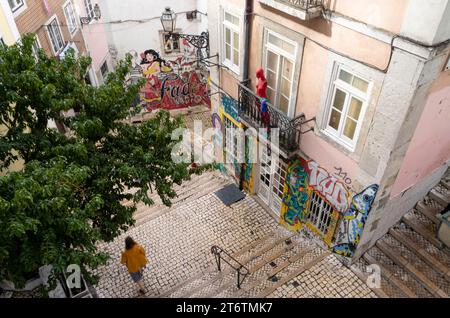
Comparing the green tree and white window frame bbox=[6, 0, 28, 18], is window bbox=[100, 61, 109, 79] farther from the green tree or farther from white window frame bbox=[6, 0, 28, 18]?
the green tree

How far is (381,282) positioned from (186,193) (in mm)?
7207

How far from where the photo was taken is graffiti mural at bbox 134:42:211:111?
742 inches

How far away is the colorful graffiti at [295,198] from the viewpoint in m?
10.7

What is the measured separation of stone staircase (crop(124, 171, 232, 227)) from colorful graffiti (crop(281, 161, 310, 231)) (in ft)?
10.3

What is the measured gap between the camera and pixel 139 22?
58.6 feet

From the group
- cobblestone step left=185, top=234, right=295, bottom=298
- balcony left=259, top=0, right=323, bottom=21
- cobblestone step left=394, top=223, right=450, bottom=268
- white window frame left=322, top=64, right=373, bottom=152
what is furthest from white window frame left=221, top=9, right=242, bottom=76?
cobblestone step left=394, top=223, right=450, bottom=268

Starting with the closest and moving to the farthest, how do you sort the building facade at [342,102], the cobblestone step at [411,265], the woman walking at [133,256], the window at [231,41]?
the building facade at [342,102] < the woman walking at [133,256] < the cobblestone step at [411,265] < the window at [231,41]

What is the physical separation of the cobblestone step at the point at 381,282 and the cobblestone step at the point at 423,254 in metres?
1.02

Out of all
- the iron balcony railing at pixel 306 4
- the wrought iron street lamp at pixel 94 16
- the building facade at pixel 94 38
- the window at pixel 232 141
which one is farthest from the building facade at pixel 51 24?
the iron balcony railing at pixel 306 4

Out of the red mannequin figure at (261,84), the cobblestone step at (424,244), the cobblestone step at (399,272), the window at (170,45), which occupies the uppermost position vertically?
the red mannequin figure at (261,84)

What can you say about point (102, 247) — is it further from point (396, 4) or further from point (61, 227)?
point (396, 4)

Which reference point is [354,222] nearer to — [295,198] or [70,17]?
[295,198]

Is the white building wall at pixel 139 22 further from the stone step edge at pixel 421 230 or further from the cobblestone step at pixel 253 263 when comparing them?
the stone step edge at pixel 421 230

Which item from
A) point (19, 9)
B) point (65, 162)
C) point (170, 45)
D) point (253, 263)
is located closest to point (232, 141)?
point (253, 263)
